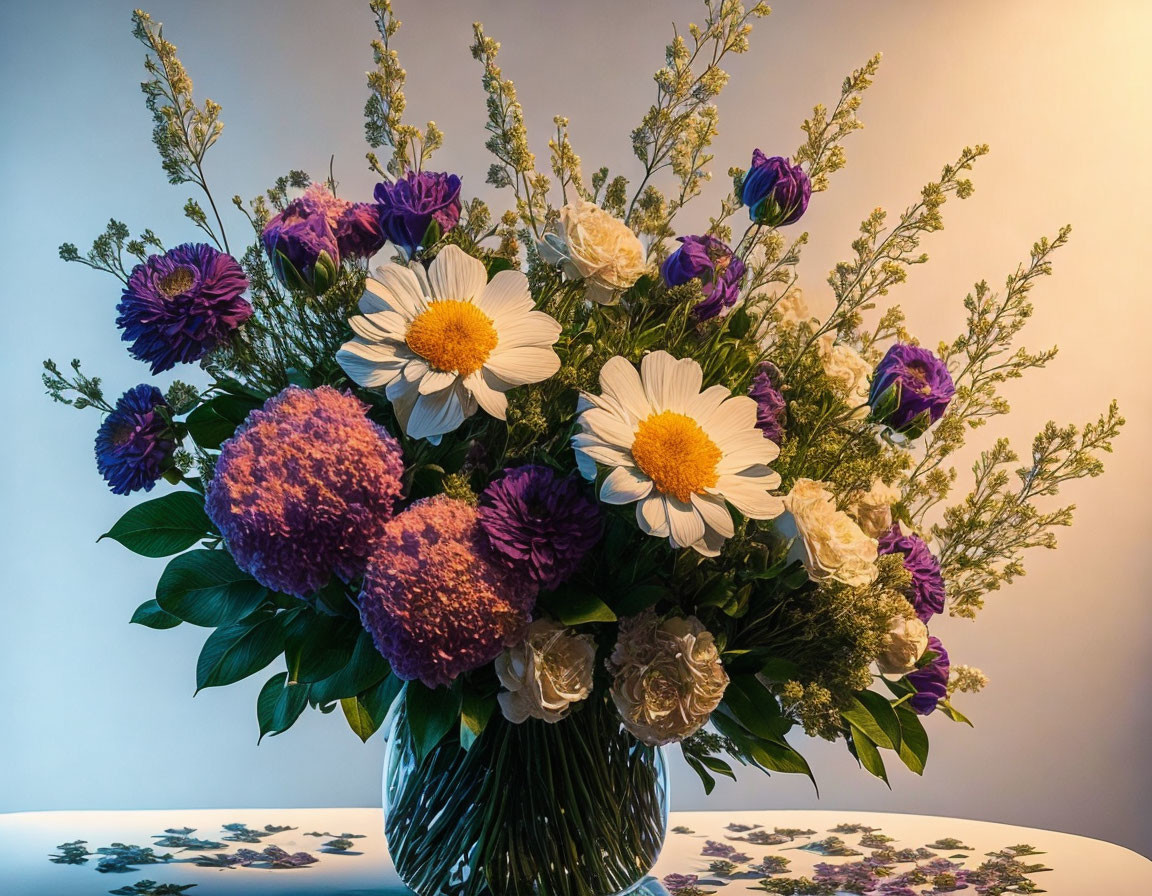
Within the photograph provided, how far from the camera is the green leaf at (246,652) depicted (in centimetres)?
77

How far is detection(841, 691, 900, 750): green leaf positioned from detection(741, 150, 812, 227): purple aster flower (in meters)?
0.35

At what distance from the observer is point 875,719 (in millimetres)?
790

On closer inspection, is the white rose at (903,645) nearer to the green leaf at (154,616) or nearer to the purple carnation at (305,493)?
the purple carnation at (305,493)

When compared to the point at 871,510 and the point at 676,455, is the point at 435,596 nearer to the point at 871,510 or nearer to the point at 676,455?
the point at 676,455

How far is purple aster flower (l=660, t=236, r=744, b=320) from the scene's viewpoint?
0.77 metres

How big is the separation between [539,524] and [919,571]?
30cm

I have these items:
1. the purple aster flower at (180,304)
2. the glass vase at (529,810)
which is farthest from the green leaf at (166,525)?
the glass vase at (529,810)

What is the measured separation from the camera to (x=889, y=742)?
782 millimetres

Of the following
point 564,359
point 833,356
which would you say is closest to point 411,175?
point 564,359

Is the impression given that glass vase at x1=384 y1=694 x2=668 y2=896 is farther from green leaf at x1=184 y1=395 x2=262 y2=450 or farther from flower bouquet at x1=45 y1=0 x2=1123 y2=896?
green leaf at x1=184 y1=395 x2=262 y2=450

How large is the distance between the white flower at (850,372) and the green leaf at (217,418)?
427mm

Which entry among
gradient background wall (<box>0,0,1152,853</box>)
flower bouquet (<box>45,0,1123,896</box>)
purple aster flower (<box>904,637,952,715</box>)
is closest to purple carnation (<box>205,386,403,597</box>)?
flower bouquet (<box>45,0,1123,896</box>)

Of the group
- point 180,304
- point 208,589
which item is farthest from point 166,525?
point 180,304

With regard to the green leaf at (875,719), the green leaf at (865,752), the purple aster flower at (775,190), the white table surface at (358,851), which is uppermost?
the purple aster flower at (775,190)
